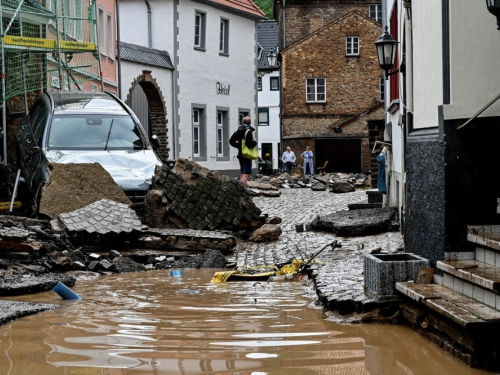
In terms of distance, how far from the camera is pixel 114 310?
7.29 m

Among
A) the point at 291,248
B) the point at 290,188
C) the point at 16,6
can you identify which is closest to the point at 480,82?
the point at 291,248

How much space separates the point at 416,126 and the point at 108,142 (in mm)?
8162

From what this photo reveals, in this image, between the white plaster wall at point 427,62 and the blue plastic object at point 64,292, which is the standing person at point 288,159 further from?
the blue plastic object at point 64,292

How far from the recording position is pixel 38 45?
1942cm

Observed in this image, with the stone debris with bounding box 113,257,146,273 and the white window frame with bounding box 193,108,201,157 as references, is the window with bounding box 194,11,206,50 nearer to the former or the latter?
the white window frame with bounding box 193,108,201,157

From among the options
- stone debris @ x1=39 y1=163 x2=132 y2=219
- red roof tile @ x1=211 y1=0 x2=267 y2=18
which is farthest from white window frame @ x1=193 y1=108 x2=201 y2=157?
stone debris @ x1=39 y1=163 x2=132 y2=219

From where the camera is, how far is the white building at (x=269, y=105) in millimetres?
67125

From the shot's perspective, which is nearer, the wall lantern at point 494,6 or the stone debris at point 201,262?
the wall lantern at point 494,6

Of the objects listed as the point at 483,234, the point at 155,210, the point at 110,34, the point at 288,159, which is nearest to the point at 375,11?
the point at 288,159

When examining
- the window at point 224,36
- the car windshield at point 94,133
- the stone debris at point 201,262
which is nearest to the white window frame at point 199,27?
the window at point 224,36

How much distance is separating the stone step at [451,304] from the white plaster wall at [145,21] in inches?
1130

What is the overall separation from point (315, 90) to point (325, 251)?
3978 centimetres

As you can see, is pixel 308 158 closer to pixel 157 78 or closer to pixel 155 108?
pixel 155 108

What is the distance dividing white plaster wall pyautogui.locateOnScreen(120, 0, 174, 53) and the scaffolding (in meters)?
11.6
